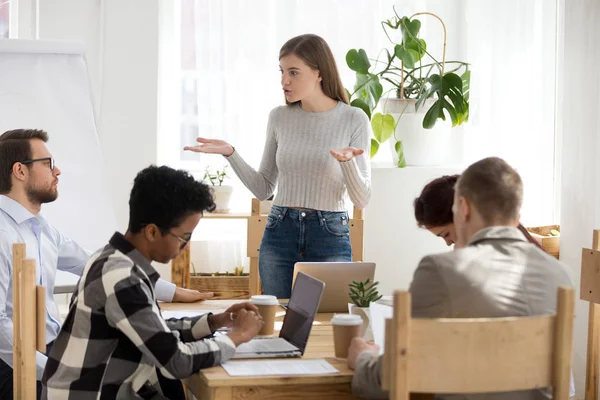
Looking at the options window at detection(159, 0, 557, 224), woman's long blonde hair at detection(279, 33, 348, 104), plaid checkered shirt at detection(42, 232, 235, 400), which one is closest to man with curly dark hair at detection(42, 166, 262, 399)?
plaid checkered shirt at detection(42, 232, 235, 400)

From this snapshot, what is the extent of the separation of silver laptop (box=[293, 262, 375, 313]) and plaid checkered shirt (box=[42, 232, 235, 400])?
1.90 feet

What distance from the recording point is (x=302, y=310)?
2023 millimetres

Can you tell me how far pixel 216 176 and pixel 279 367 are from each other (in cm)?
312

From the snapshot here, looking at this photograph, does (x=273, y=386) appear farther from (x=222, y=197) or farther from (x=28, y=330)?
(x=222, y=197)

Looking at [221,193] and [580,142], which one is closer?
[580,142]

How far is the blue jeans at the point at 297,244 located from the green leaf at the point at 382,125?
1649mm

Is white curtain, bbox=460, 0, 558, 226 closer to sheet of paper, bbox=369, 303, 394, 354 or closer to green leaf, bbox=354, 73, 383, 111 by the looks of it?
green leaf, bbox=354, 73, 383, 111

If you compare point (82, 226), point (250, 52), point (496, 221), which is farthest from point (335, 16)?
point (496, 221)

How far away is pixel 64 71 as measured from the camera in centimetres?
388

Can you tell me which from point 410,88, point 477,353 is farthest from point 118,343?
point 410,88

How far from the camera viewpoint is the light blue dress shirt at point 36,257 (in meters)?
2.44

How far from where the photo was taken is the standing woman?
2836 mm

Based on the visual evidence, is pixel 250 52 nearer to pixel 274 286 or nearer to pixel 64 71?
pixel 64 71

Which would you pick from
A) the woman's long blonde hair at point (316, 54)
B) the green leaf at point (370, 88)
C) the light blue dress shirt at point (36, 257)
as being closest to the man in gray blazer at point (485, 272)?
the light blue dress shirt at point (36, 257)
